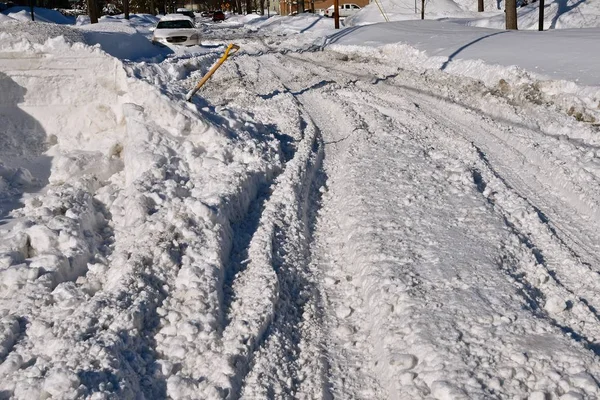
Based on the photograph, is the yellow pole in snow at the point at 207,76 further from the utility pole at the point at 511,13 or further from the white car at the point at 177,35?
Answer: the utility pole at the point at 511,13

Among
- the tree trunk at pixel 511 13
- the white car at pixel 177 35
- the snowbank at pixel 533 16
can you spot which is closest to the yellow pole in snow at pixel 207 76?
the white car at pixel 177 35

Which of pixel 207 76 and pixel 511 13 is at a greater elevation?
pixel 511 13

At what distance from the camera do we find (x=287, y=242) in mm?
6133

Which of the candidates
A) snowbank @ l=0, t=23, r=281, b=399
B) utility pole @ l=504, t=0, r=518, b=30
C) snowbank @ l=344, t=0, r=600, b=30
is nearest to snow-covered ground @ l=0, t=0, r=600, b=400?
snowbank @ l=0, t=23, r=281, b=399

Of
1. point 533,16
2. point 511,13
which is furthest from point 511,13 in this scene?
point 533,16

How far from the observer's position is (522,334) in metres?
4.29

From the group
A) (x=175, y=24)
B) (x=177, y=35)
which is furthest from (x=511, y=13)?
(x=175, y=24)

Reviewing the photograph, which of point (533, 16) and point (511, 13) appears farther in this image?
point (533, 16)

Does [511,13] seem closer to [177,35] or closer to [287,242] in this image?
[177,35]

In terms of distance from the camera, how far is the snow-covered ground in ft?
13.2

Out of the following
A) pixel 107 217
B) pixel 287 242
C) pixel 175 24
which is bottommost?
pixel 287 242

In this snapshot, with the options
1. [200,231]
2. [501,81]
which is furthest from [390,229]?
[501,81]

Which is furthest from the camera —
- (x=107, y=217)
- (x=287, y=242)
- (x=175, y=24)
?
(x=175, y=24)

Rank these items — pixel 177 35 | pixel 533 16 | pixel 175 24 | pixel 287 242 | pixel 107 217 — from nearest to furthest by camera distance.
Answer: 1. pixel 287 242
2. pixel 107 217
3. pixel 177 35
4. pixel 175 24
5. pixel 533 16
